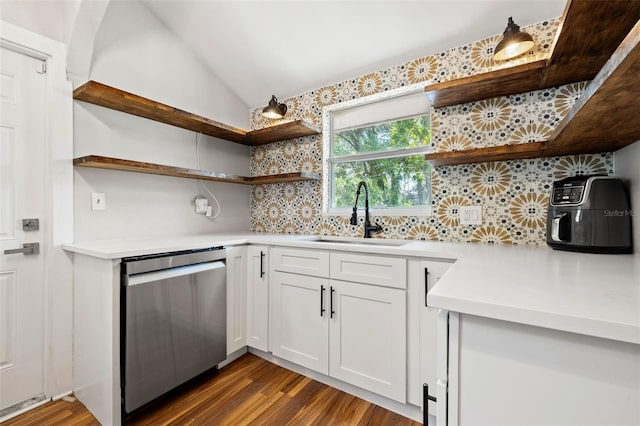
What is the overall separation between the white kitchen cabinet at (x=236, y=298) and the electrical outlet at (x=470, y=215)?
155 cm

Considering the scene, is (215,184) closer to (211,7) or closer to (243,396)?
(211,7)

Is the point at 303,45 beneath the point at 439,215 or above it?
above

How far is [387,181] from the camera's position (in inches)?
92.5

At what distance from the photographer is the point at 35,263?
5.56ft

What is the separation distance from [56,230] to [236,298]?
115 centimetres

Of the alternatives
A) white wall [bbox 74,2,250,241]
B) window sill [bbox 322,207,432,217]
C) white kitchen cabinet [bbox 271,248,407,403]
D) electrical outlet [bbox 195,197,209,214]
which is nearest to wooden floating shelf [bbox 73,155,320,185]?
white wall [bbox 74,2,250,241]

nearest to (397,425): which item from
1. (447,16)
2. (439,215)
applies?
(439,215)

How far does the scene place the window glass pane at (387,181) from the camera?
7.18ft

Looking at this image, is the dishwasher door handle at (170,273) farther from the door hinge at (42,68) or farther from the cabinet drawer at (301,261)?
the door hinge at (42,68)

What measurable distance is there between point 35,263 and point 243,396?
4.74 feet

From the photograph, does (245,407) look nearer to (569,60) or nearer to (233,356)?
(233,356)

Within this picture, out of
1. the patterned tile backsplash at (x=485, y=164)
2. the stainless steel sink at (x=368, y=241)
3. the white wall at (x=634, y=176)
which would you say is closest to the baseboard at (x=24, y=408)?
the stainless steel sink at (x=368, y=241)

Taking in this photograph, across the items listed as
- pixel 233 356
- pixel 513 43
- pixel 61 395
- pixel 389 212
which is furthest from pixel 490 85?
pixel 61 395

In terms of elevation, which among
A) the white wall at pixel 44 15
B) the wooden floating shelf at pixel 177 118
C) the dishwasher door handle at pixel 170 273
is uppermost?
the white wall at pixel 44 15
